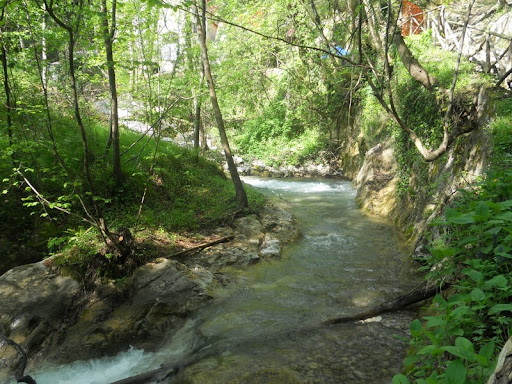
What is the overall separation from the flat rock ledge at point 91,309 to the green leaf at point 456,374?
12.5 ft

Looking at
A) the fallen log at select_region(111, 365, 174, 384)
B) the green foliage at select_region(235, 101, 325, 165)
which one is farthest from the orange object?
the fallen log at select_region(111, 365, 174, 384)

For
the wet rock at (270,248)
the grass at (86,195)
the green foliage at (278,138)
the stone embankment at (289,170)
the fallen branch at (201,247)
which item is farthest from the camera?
the green foliage at (278,138)

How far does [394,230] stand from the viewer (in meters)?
8.02

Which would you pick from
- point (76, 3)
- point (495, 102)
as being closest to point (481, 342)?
point (495, 102)

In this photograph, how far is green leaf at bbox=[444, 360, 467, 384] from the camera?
147 cm

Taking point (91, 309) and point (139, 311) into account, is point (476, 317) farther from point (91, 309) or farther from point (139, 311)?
point (91, 309)

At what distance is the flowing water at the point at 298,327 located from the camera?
11.3 feet

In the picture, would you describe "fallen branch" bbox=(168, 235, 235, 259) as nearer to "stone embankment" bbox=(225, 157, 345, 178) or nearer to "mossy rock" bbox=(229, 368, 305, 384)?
"mossy rock" bbox=(229, 368, 305, 384)

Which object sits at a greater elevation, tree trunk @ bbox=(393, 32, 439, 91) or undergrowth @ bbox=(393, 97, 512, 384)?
tree trunk @ bbox=(393, 32, 439, 91)

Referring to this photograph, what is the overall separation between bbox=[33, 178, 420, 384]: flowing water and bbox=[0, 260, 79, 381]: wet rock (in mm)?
580

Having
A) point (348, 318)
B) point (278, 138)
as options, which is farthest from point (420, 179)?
point (278, 138)

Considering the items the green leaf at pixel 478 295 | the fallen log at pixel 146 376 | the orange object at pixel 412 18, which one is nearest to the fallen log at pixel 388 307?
the fallen log at pixel 146 376

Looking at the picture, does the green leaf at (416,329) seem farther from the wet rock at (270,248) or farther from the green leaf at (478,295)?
the wet rock at (270,248)

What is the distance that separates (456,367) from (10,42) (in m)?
6.57
